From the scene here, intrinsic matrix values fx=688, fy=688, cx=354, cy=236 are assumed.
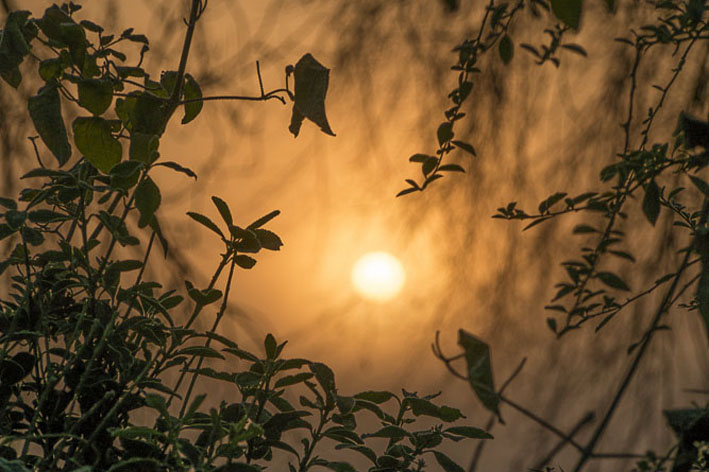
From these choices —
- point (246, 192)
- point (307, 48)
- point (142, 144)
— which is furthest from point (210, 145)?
point (142, 144)

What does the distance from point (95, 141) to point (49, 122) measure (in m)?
0.03

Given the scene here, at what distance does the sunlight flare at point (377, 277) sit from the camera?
4.05 feet

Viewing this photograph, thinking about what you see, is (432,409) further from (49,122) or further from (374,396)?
(49,122)

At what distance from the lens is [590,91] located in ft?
4.00

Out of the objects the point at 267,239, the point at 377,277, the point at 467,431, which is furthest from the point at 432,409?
the point at 377,277

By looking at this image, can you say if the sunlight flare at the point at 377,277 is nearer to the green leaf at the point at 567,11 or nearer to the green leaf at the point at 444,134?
the green leaf at the point at 444,134

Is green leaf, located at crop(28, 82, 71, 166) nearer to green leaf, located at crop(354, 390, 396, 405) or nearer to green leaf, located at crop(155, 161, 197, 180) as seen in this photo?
green leaf, located at crop(155, 161, 197, 180)

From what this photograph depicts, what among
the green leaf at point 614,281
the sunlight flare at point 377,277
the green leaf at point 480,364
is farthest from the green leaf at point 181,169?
the sunlight flare at point 377,277

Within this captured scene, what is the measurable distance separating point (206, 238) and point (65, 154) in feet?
2.42

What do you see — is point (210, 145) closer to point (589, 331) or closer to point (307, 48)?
point (307, 48)

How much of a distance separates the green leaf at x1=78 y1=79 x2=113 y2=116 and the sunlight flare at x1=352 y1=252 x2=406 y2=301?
2.68 feet

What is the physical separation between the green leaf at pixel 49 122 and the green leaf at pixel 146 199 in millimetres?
50

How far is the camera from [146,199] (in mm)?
458

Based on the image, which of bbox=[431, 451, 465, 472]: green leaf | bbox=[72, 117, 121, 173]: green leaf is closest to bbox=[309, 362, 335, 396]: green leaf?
bbox=[431, 451, 465, 472]: green leaf
